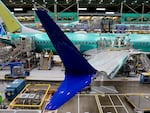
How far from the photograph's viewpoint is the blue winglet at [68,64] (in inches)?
321

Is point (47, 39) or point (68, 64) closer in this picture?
point (68, 64)

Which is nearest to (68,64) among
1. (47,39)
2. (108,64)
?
(108,64)

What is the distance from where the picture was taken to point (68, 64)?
9.89 metres

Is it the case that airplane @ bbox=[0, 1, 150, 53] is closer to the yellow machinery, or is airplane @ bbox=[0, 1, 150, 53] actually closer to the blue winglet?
the yellow machinery

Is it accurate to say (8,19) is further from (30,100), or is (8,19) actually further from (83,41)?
(30,100)

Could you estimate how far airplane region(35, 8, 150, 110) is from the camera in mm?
8133

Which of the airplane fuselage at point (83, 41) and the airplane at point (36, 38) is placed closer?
the airplane at point (36, 38)

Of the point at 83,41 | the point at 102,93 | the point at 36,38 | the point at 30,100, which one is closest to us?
the point at 30,100

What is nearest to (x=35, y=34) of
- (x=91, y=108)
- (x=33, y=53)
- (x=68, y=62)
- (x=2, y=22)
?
(x=33, y=53)

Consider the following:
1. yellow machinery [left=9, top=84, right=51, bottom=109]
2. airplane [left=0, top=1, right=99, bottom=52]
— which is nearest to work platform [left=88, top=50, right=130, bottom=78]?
yellow machinery [left=9, top=84, right=51, bottom=109]

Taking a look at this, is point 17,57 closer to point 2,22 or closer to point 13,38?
point 13,38

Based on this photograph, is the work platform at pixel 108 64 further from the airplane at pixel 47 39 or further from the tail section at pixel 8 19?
the tail section at pixel 8 19

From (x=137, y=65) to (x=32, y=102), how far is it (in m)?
15.0

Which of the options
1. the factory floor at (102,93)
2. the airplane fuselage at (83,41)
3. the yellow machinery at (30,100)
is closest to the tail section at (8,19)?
the airplane fuselage at (83,41)
